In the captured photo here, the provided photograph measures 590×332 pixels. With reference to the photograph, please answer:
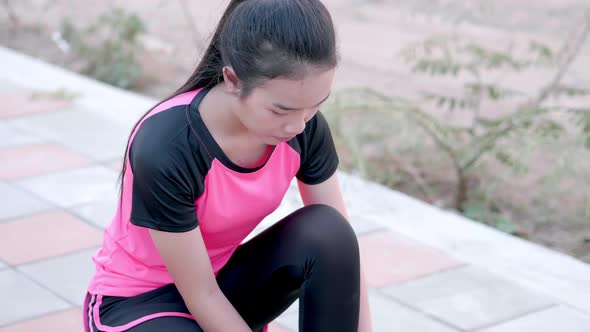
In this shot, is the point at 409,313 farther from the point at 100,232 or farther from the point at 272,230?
the point at 100,232

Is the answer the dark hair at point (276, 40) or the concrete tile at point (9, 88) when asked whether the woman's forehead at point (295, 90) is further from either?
the concrete tile at point (9, 88)

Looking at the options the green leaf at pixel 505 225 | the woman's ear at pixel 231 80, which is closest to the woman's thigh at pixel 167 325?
the woman's ear at pixel 231 80

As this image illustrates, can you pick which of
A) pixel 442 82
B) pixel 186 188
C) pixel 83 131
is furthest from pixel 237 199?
pixel 442 82

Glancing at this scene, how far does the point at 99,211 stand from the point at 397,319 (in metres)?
1.24

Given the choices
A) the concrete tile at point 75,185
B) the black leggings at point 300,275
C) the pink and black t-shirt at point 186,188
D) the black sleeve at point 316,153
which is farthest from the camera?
the concrete tile at point 75,185

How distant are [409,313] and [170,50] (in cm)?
346

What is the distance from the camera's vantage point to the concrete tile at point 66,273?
2.79m

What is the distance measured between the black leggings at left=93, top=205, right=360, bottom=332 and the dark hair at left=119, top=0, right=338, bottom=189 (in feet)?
1.31

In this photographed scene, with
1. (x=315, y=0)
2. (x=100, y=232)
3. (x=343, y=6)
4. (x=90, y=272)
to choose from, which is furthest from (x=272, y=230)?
(x=343, y=6)

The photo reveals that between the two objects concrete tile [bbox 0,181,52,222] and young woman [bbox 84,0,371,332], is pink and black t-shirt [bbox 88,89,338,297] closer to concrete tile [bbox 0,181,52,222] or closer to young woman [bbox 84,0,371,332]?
young woman [bbox 84,0,371,332]

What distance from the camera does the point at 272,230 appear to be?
2.10 m

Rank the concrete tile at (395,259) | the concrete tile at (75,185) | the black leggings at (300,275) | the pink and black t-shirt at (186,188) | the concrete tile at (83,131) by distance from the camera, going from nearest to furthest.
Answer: the pink and black t-shirt at (186,188) < the black leggings at (300,275) < the concrete tile at (395,259) < the concrete tile at (75,185) < the concrete tile at (83,131)

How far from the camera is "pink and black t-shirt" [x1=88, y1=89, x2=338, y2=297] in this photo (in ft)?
5.96

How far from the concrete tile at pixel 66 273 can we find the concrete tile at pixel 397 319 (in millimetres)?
865
